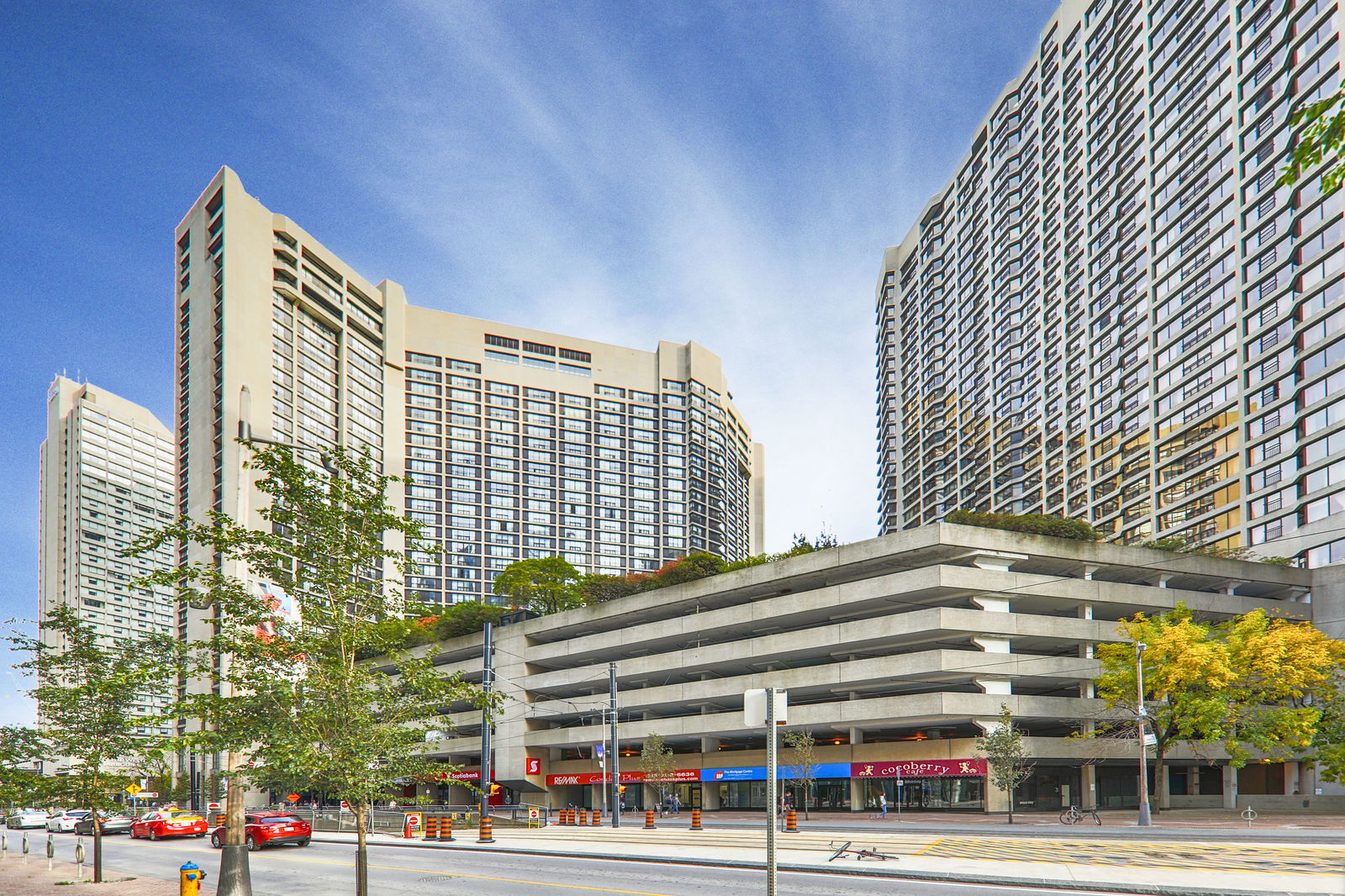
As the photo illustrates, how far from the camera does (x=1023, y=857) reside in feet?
78.3

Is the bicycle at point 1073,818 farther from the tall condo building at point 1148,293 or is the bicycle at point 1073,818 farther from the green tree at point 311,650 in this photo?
the tall condo building at point 1148,293

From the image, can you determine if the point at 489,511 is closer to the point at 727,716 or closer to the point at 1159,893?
the point at 727,716

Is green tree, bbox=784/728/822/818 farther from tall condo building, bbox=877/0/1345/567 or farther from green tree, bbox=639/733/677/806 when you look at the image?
tall condo building, bbox=877/0/1345/567

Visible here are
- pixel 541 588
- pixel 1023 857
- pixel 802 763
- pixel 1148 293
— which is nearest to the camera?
pixel 1023 857

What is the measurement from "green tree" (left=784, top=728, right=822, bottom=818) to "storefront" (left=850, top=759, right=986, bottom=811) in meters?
2.86

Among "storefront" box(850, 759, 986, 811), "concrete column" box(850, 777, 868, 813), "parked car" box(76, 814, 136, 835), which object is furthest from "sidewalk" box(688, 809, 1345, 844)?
"parked car" box(76, 814, 136, 835)

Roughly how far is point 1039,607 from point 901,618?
1020 centimetres

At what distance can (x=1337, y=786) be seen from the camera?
59.2 m

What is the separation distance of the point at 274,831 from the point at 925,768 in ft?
113

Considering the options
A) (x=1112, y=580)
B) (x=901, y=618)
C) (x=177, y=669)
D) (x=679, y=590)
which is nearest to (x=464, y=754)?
(x=679, y=590)

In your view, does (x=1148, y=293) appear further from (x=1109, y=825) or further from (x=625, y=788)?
(x=1109, y=825)

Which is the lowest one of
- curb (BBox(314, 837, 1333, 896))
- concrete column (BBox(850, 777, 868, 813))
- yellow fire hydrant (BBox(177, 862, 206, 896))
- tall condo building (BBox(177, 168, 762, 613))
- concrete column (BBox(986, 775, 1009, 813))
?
concrete column (BBox(850, 777, 868, 813))

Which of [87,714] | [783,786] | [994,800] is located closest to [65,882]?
[87,714]

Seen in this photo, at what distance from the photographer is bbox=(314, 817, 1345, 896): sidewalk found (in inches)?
714
